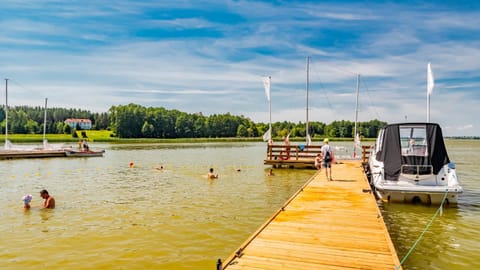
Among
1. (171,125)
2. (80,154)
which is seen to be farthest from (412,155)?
(171,125)

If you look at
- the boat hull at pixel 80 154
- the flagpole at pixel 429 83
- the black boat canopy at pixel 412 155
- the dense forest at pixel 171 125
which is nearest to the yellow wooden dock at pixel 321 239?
the black boat canopy at pixel 412 155

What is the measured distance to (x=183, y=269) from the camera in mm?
7820

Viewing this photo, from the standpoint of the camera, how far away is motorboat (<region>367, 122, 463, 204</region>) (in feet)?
44.0

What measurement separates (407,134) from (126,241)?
1374 cm

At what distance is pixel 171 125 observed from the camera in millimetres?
143750

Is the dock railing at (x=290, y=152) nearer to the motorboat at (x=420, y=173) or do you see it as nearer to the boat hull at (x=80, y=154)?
the motorboat at (x=420, y=173)

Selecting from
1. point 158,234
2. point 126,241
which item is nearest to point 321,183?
point 158,234

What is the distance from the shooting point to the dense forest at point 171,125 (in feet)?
429

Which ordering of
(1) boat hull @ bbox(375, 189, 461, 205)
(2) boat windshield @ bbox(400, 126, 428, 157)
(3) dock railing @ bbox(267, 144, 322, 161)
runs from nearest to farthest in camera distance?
1. (1) boat hull @ bbox(375, 189, 461, 205)
2. (2) boat windshield @ bbox(400, 126, 428, 157)
3. (3) dock railing @ bbox(267, 144, 322, 161)

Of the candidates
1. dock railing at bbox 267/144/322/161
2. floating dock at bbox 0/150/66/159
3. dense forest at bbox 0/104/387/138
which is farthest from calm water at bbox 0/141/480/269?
dense forest at bbox 0/104/387/138

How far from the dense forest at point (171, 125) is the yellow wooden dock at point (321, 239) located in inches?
4139

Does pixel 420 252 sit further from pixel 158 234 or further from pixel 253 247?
pixel 158 234

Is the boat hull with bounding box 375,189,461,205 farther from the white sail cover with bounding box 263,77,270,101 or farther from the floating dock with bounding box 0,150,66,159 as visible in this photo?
the floating dock with bounding box 0,150,66,159

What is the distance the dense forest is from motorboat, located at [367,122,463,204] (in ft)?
331
